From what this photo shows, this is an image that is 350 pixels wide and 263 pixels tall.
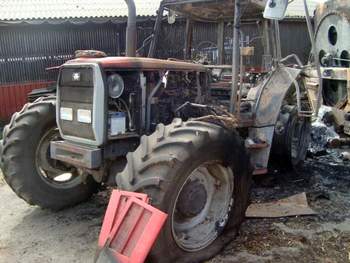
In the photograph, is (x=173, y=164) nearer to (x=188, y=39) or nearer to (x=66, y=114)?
(x=66, y=114)

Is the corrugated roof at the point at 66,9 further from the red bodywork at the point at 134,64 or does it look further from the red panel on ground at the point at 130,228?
the red panel on ground at the point at 130,228

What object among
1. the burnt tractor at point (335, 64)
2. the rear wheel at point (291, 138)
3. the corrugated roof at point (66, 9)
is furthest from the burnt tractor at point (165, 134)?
the corrugated roof at point (66, 9)

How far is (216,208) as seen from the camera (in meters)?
4.57

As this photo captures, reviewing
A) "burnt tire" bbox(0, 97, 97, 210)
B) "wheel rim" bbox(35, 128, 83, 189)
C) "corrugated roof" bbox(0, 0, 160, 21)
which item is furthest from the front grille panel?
"corrugated roof" bbox(0, 0, 160, 21)

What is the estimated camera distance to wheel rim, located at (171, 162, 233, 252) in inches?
166

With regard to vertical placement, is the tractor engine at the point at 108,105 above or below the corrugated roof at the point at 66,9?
below

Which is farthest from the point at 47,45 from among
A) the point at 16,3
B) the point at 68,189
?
the point at 68,189

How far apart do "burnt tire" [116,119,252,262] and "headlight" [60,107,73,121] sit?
1.06 meters

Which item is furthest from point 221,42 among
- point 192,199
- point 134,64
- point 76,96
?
point 192,199

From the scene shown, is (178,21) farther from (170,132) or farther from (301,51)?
(301,51)

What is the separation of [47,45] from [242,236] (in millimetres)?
9504

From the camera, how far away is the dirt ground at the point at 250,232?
441cm

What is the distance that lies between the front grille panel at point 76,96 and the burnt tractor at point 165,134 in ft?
0.03

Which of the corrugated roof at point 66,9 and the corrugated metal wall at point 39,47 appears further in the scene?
the corrugated roof at point 66,9
